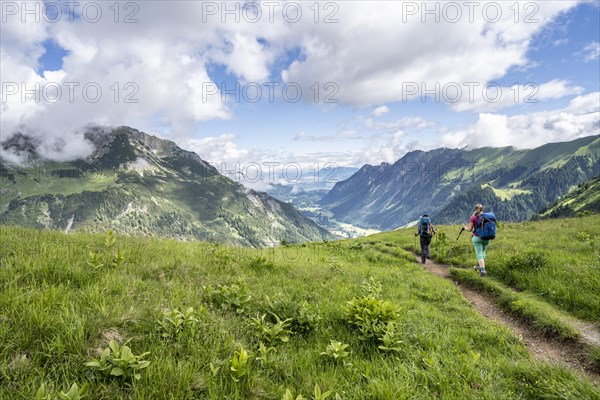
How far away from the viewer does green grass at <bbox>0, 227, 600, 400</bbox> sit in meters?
3.71

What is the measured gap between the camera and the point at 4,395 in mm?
3098

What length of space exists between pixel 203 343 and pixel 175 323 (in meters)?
0.54

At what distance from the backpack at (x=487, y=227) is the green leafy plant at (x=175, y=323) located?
14.8 m

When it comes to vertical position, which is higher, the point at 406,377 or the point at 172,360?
the point at 172,360

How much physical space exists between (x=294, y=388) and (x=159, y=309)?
270cm

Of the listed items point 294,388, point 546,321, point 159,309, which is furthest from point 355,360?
point 546,321

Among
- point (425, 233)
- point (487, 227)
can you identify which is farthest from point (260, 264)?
point (425, 233)

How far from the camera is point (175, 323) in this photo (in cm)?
478

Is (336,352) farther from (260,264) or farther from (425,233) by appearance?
(425,233)

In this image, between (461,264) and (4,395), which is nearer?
(4,395)

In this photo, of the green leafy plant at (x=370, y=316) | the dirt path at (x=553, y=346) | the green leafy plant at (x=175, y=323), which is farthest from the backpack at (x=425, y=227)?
the green leafy plant at (x=175, y=323)

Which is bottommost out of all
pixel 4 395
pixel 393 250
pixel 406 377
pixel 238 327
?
pixel 393 250

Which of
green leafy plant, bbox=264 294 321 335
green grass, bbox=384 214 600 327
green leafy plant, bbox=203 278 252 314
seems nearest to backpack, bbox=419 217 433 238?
green grass, bbox=384 214 600 327

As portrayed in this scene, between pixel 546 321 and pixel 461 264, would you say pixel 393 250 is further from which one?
pixel 546 321
